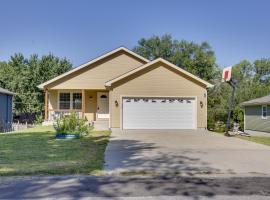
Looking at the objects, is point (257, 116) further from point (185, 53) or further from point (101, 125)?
point (185, 53)

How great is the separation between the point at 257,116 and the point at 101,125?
570 inches

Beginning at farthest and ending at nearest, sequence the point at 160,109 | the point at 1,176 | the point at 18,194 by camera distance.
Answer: the point at 160,109 → the point at 1,176 → the point at 18,194

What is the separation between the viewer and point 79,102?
26.1m

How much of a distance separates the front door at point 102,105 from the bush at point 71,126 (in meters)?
9.02

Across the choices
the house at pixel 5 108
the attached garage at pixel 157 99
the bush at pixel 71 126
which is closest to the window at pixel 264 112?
the attached garage at pixel 157 99

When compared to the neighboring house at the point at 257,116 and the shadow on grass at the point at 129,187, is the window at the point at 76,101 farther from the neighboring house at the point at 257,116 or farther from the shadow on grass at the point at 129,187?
the shadow on grass at the point at 129,187

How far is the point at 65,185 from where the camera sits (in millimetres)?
6570

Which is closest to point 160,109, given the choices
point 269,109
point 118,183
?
point 269,109

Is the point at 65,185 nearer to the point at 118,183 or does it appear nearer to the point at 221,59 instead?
the point at 118,183

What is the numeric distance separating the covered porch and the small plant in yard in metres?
9.14

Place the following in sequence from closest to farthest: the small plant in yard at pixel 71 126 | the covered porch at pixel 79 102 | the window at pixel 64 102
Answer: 1. the small plant in yard at pixel 71 126
2. the covered porch at pixel 79 102
3. the window at pixel 64 102

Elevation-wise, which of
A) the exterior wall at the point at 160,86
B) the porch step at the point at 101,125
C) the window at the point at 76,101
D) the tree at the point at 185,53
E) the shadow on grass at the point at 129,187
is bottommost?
the shadow on grass at the point at 129,187

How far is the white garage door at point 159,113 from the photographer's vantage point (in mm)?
21594

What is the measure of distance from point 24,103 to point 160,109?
1872 centimetres
